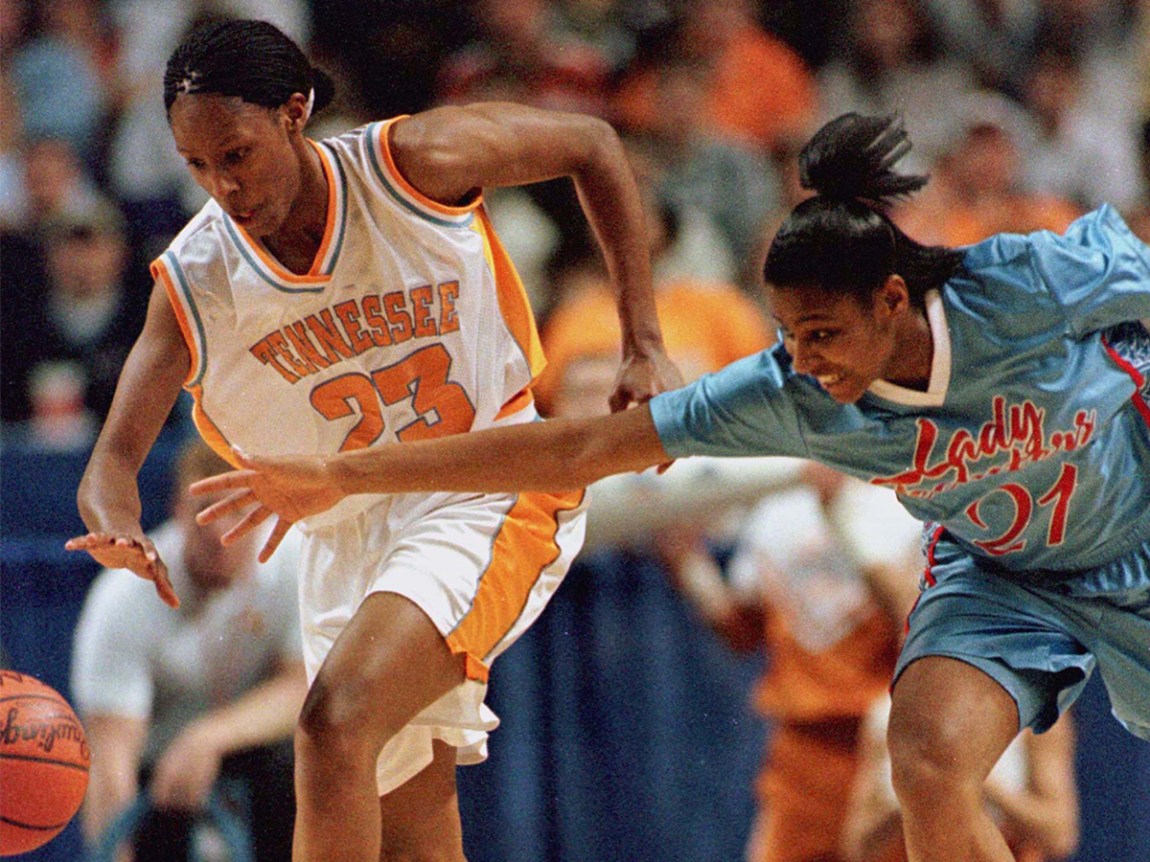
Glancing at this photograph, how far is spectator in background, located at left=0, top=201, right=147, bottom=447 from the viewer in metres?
5.86

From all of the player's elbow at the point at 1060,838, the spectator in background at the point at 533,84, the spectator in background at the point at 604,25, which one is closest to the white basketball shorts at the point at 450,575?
the player's elbow at the point at 1060,838

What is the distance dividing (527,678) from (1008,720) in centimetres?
186

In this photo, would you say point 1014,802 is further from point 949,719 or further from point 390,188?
point 390,188

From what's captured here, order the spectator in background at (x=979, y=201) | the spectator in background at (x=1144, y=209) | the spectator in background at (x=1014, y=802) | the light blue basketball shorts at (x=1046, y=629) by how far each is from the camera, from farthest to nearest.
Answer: the spectator in background at (x=979, y=201), the spectator in background at (x=1144, y=209), the spectator in background at (x=1014, y=802), the light blue basketball shorts at (x=1046, y=629)

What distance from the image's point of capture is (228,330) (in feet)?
10.7

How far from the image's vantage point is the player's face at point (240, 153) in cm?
301

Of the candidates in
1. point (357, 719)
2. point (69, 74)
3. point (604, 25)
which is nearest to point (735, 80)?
point (604, 25)

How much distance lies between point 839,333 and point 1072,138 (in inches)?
215

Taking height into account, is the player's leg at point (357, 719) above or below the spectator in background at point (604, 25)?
below

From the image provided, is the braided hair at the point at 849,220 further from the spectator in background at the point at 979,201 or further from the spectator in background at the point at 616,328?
the spectator in background at the point at 979,201

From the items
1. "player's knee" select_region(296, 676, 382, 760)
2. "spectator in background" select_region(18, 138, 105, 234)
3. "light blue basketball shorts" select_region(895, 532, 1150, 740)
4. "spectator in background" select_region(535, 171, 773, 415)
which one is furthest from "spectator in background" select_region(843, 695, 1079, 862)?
"spectator in background" select_region(18, 138, 105, 234)

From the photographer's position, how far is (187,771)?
4652mm

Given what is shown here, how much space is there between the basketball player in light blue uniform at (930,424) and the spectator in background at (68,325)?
297 cm

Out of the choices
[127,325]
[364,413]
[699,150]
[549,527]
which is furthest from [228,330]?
[699,150]
